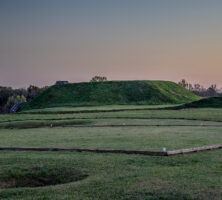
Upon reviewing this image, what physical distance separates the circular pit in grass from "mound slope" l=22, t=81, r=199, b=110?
240 ft

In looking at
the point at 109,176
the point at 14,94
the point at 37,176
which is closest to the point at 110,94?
the point at 37,176

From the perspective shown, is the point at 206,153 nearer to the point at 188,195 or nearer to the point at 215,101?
the point at 188,195

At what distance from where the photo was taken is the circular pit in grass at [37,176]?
10.4m

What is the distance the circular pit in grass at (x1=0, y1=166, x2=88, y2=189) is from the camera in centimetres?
1038

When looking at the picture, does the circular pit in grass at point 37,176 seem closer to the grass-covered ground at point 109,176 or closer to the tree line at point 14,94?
the grass-covered ground at point 109,176

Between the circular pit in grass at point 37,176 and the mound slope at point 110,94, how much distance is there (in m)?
73.1

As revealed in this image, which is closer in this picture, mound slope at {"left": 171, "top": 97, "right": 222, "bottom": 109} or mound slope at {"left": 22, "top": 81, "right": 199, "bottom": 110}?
mound slope at {"left": 171, "top": 97, "right": 222, "bottom": 109}

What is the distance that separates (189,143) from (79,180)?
7.68 m

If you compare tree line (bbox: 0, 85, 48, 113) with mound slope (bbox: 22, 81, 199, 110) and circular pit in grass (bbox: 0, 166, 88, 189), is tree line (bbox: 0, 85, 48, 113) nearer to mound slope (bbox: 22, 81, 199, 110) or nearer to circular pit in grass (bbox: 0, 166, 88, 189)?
mound slope (bbox: 22, 81, 199, 110)

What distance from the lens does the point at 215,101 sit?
5678 cm

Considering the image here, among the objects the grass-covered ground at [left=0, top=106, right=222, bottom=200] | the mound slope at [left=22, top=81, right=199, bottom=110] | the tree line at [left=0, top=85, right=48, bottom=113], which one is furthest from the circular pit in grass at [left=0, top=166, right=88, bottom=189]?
the tree line at [left=0, top=85, right=48, bottom=113]

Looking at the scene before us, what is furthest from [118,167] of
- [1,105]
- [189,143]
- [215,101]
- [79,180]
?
[1,105]

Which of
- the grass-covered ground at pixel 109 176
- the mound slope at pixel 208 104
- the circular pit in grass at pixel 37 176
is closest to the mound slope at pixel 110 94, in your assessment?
the mound slope at pixel 208 104

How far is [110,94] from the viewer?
96.1 meters
